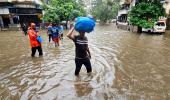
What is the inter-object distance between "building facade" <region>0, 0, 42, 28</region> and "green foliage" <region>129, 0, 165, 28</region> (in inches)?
690

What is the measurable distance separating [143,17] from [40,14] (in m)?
18.9

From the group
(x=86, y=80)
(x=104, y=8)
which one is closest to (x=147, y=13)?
(x=86, y=80)

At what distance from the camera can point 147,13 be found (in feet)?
80.7

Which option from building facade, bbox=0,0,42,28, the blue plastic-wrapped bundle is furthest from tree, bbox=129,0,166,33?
the blue plastic-wrapped bundle

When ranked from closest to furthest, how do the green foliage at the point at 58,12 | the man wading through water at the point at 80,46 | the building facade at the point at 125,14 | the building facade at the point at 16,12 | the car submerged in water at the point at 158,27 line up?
the man wading through water at the point at 80,46 < the car submerged in water at the point at 158,27 < the green foliage at the point at 58,12 < the building facade at the point at 16,12 < the building facade at the point at 125,14

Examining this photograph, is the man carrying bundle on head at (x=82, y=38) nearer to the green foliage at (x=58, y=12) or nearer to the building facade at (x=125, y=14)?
the green foliage at (x=58, y=12)

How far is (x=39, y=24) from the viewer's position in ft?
115

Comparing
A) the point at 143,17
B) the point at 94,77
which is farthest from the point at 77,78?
the point at 143,17

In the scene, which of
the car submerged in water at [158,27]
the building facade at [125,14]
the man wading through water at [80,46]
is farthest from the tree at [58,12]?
the man wading through water at [80,46]

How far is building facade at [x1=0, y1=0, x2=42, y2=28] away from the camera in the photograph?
32.9m

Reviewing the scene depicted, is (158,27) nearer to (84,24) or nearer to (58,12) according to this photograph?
(58,12)

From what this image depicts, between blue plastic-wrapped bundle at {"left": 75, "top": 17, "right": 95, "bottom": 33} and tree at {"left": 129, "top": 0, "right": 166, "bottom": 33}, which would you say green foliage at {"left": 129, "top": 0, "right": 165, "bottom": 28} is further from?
blue plastic-wrapped bundle at {"left": 75, "top": 17, "right": 95, "bottom": 33}

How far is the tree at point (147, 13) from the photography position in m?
24.1

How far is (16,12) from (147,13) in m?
20.6
